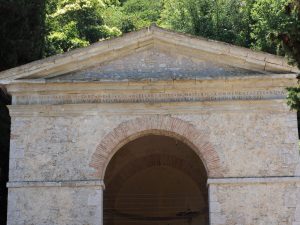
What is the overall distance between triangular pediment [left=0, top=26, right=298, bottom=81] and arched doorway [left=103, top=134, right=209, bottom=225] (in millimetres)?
3298

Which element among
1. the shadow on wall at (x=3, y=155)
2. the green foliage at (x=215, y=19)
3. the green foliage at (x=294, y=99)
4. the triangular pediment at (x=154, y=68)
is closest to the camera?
the green foliage at (x=294, y=99)

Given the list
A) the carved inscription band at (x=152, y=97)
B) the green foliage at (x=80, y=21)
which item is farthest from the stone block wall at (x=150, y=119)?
the green foliage at (x=80, y=21)

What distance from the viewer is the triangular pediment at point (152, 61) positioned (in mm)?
14984

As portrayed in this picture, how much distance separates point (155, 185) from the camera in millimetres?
19766

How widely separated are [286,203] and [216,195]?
4.82 feet

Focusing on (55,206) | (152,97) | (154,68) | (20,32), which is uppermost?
(20,32)

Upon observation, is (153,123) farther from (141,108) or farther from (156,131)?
(141,108)

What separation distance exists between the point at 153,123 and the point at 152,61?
1463 millimetres

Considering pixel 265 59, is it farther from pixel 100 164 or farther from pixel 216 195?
pixel 100 164

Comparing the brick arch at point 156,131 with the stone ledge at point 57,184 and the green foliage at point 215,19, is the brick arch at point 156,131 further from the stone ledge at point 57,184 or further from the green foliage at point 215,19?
the green foliage at point 215,19

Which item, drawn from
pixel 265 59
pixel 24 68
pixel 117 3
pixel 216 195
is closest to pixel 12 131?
pixel 24 68

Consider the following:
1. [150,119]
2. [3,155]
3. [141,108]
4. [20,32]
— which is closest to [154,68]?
Answer: [141,108]

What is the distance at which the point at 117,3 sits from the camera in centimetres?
4347

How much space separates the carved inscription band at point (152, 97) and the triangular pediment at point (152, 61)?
40cm
